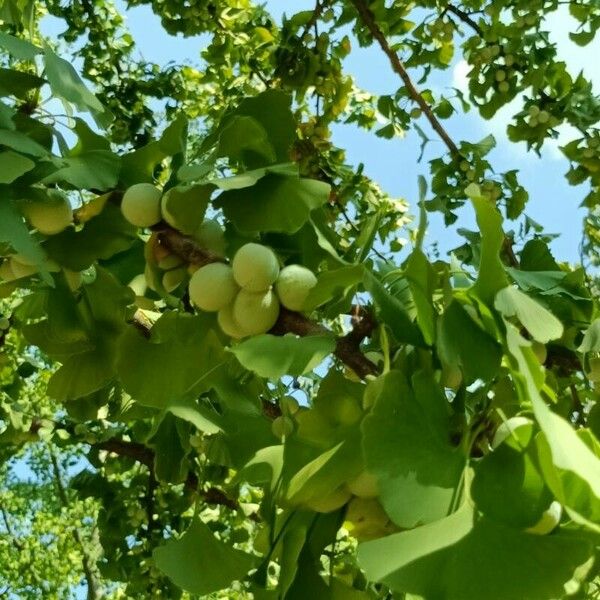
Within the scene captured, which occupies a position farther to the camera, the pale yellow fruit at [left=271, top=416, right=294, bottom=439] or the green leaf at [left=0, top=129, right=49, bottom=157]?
the green leaf at [left=0, top=129, right=49, bottom=157]

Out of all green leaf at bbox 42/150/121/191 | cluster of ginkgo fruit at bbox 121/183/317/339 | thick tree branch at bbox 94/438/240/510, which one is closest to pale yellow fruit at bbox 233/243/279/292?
cluster of ginkgo fruit at bbox 121/183/317/339

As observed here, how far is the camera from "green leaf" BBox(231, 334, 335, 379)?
0.95 m

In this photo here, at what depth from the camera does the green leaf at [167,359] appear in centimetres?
120

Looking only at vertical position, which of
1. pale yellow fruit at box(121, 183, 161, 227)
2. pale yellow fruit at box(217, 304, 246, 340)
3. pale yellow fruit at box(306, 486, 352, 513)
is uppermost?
pale yellow fruit at box(121, 183, 161, 227)

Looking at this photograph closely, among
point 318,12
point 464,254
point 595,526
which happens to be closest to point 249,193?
point 595,526

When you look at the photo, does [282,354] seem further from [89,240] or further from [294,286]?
[89,240]

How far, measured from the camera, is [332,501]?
3.33ft

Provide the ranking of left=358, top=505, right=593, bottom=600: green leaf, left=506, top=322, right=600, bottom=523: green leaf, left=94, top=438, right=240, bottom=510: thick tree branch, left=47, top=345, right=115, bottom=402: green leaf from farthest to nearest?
left=94, top=438, right=240, bottom=510: thick tree branch < left=47, top=345, right=115, bottom=402: green leaf < left=358, top=505, right=593, bottom=600: green leaf < left=506, top=322, right=600, bottom=523: green leaf

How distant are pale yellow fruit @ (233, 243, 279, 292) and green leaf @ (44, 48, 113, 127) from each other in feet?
1.08

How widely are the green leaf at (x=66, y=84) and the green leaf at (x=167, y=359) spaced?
32 centimetres

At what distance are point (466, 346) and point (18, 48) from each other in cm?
73

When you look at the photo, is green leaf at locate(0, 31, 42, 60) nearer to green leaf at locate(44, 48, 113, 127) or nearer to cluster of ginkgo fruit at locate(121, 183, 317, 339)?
green leaf at locate(44, 48, 113, 127)

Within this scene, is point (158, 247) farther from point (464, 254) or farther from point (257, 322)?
point (464, 254)

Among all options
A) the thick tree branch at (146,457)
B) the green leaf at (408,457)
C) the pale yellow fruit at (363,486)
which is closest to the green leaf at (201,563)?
the pale yellow fruit at (363,486)
